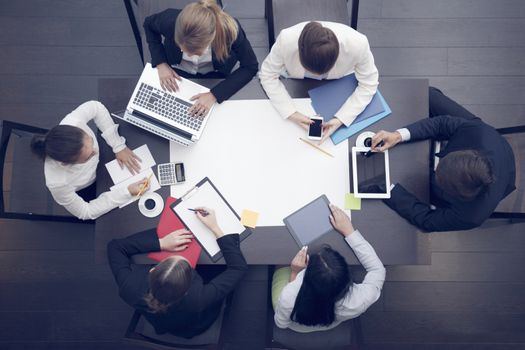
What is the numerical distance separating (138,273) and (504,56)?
2.69 m

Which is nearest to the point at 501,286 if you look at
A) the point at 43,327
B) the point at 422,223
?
the point at 422,223

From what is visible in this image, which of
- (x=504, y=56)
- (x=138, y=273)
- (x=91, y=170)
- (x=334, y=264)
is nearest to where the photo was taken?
(x=334, y=264)

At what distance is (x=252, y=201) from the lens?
1994 mm

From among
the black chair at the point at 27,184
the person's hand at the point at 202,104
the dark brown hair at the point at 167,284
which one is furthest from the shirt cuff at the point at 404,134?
the black chair at the point at 27,184

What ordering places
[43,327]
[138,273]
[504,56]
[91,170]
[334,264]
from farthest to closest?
[504,56]
[43,327]
[91,170]
[138,273]
[334,264]

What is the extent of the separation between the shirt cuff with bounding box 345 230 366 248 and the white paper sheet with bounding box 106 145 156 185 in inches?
38.1

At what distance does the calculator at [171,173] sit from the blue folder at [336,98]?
705 millimetres

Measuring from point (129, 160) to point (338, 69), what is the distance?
3.50 feet

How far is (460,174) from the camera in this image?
69.7 inches

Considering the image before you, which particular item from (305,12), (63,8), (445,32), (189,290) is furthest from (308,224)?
(63,8)

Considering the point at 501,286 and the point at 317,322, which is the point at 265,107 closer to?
the point at 317,322

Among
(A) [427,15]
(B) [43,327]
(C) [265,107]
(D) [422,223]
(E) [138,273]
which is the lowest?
(B) [43,327]

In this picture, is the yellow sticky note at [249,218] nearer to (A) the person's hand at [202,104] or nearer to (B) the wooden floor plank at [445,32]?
(A) the person's hand at [202,104]

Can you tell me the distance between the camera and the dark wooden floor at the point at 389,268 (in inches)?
106
